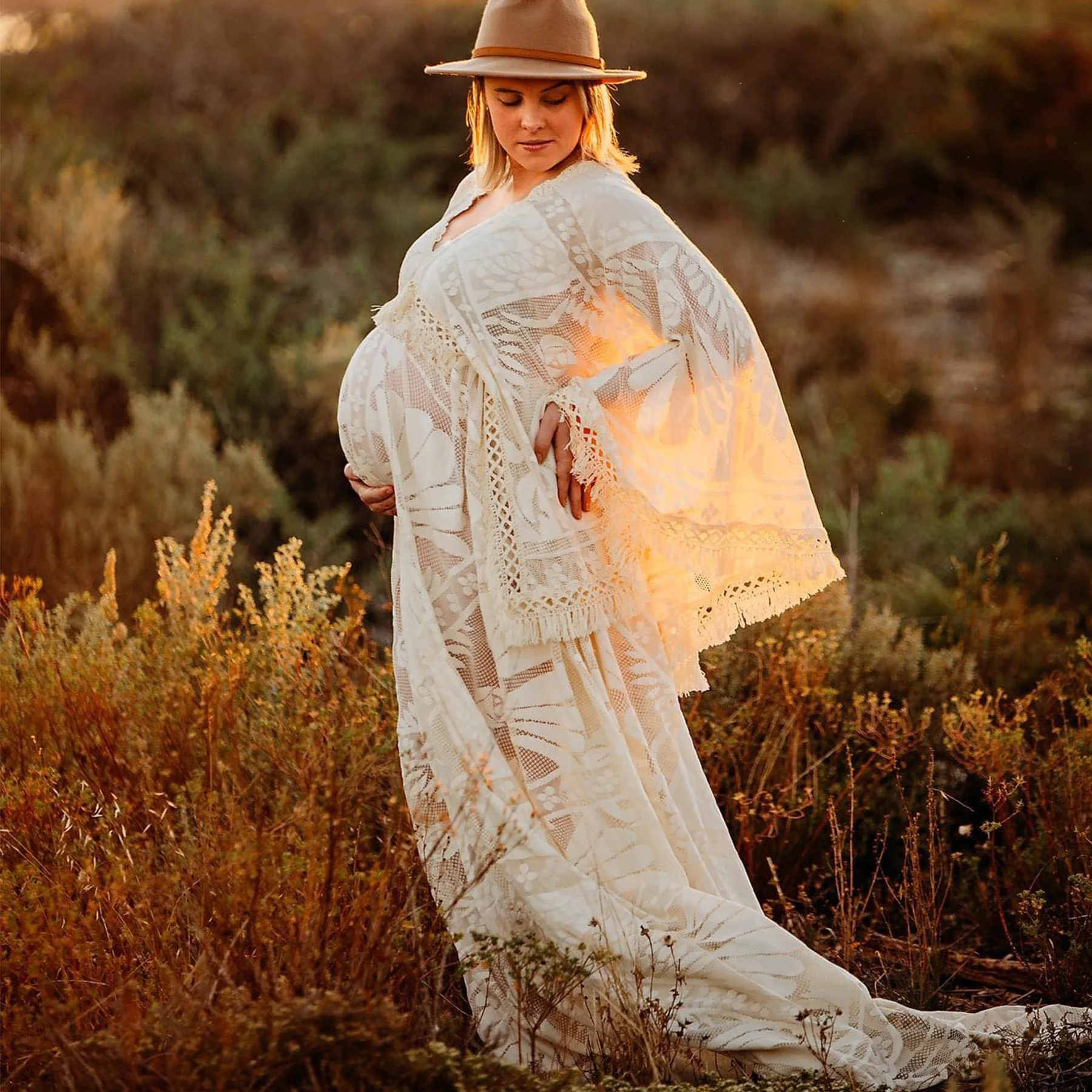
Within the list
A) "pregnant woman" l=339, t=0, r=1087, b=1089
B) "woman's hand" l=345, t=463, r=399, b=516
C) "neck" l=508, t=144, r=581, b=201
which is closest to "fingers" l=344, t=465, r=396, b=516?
"woman's hand" l=345, t=463, r=399, b=516

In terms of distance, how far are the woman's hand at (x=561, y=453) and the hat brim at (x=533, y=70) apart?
0.66 m

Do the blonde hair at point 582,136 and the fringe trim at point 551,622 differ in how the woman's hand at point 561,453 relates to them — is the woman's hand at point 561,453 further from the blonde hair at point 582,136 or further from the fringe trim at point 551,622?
the blonde hair at point 582,136

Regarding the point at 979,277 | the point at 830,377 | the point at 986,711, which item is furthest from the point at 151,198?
the point at 986,711

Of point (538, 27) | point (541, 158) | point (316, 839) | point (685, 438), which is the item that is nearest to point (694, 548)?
point (685, 438)

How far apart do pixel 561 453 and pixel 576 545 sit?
196 millimetres

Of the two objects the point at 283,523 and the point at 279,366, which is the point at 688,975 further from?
the point at 279,366

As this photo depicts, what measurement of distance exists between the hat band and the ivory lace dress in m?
0.20

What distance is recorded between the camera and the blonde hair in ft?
9.66

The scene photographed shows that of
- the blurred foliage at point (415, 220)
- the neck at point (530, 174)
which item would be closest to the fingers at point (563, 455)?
the neck at point (530, 174)

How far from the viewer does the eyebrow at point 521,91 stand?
2.88m

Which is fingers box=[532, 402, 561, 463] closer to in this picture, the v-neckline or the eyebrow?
the v-neckline

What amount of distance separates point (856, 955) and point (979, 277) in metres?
9.27

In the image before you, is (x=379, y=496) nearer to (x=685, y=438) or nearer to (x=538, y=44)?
(x=685, y=438)

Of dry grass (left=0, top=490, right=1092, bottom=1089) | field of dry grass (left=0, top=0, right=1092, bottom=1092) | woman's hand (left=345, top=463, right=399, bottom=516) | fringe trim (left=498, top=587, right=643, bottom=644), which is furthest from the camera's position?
woman's hand (left=345, top=463, right=399, bottom=516)
